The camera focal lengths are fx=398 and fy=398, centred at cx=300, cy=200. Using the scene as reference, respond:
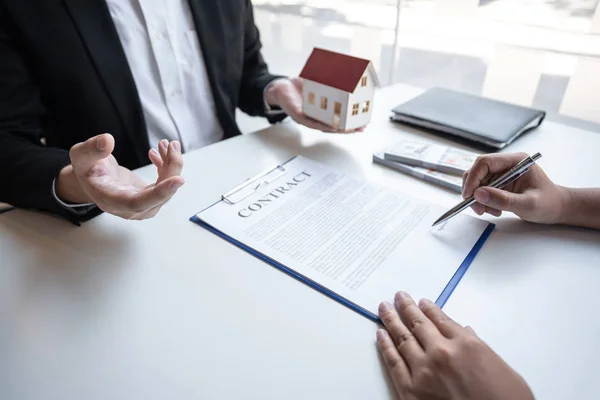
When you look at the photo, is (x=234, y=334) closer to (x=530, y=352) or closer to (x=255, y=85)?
(x=530, y=352)

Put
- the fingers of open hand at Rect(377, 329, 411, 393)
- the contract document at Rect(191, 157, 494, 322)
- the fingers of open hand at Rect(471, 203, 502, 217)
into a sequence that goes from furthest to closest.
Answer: the fingers of open hand at Rect(471, 203, 502, 217) < the contract document at Rect(191, 157, 494, 322) < the fingers of open hand at Rect(377, 329, 411, 393)

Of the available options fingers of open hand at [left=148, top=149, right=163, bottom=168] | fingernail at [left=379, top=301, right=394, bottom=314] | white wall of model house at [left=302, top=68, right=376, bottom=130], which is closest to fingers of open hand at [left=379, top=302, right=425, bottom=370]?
fingernail at [left=379, top=301, right=394, bottom=314]

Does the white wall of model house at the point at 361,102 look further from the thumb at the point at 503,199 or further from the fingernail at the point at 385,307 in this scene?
the fingernail at the point at 385,307

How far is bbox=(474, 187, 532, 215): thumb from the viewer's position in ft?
1.74

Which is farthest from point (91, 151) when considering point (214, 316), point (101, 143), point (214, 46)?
point (214, 46)

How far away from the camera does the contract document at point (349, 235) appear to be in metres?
0.46

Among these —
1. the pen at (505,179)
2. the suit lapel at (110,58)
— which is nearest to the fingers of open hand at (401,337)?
the pen at (505,179)

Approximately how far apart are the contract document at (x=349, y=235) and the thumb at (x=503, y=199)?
4cm

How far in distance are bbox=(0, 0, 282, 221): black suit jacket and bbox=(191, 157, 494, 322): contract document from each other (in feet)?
0.81

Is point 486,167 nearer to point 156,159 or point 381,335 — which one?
point 381,335

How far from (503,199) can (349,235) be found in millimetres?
211

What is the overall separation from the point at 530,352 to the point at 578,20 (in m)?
1.08

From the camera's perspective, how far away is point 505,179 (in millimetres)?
544

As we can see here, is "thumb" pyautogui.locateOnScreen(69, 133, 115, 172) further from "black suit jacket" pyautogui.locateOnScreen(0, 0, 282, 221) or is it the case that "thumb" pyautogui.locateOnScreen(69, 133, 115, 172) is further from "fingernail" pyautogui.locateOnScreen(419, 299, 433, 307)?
"fingernail" pyautogui.locateOnScreen(419, 299, 433, 307)
